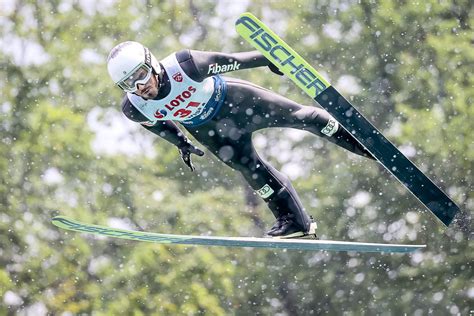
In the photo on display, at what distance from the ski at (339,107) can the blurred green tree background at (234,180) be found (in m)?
6.48

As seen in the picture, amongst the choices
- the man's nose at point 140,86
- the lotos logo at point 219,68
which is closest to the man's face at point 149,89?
the man's nose at point 140,86

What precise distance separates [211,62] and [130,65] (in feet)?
1.46

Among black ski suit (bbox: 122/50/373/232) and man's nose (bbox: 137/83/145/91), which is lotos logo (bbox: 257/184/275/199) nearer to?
→ black ski suit (bbox: 122/50/373/232)

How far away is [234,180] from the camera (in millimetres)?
12242

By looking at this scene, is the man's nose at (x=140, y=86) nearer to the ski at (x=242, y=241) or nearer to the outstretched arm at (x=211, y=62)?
the outstretched arm at (x=211, y=62)

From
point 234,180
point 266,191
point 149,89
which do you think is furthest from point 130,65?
point 234,180

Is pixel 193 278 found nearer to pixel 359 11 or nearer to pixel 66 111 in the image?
pixel 66 111

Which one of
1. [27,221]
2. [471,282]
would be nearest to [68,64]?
[27,221]

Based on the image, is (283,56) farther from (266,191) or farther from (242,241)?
(242,241)

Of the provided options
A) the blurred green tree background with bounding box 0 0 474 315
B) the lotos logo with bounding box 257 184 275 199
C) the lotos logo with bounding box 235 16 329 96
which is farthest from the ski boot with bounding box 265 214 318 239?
the blurred green tree background with bounding box 0 0 474 315

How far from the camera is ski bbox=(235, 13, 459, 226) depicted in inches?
187

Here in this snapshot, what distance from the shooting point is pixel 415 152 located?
39.2 feet

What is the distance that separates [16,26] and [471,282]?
25.3 feet

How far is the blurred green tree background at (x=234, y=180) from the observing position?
39.1 feet
